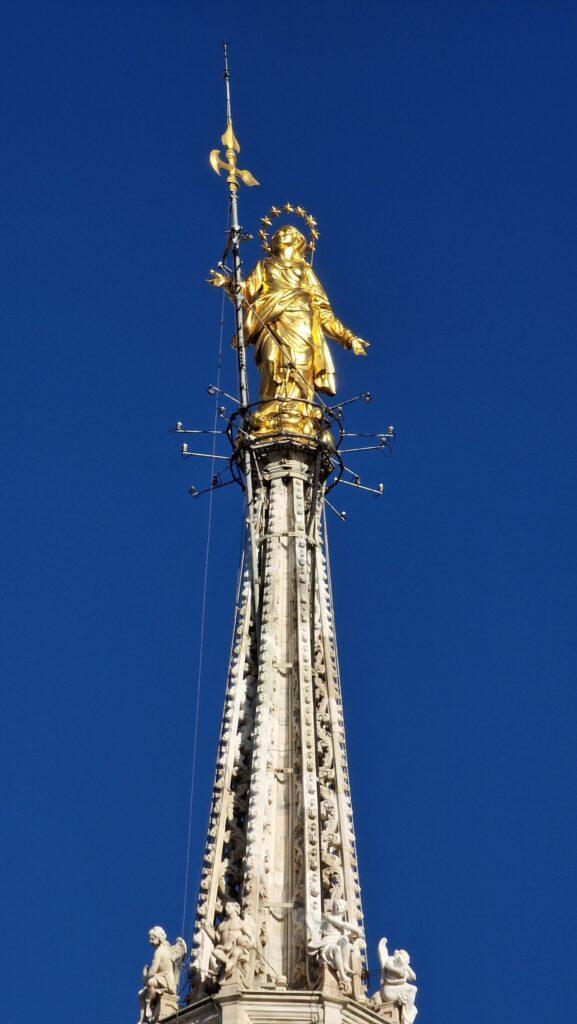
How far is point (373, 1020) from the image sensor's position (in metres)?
50.8

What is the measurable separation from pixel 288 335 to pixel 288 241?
356 centimetres

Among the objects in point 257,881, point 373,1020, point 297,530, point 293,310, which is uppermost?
point 293,310

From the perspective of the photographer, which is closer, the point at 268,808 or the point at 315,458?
the point at 268,808

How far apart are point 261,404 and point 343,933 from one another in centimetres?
1561

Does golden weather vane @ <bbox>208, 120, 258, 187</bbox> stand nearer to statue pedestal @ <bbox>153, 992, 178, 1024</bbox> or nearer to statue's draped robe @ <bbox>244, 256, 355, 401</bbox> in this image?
statue's draped robe @ <bbox>244, 256, 355, 401</bbox>

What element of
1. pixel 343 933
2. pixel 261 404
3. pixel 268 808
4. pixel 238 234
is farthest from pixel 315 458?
pixel 343 933

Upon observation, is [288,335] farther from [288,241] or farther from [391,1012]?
[391,1012]

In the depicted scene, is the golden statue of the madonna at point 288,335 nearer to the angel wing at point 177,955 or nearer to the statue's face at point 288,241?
the statue's face at point 288,241

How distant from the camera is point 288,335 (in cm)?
6444

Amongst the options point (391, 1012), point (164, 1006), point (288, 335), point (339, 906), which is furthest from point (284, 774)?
point (288, 335)

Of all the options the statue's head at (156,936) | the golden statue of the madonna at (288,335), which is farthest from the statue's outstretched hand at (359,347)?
the statue's head at (156,936)

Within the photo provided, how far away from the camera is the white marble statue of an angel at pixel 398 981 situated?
170 feet

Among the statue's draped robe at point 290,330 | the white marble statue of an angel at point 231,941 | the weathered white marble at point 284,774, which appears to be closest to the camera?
the white marble statue of an angel at point 231,941

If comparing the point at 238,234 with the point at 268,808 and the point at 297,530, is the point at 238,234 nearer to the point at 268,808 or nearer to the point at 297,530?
the point at 297,530
